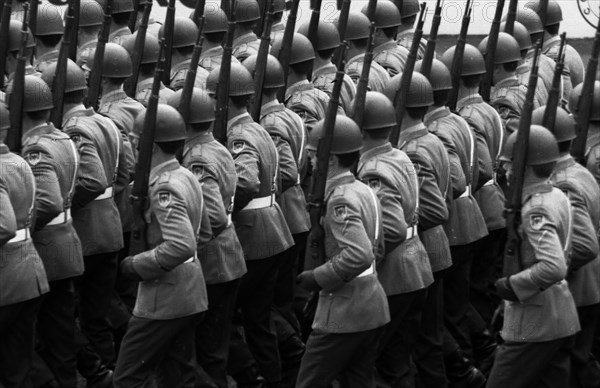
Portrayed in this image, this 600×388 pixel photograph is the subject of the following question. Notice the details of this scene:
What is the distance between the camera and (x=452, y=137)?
11.7 metres

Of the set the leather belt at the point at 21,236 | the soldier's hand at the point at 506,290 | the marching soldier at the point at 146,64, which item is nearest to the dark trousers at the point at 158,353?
the leather belt at the point at 21,236

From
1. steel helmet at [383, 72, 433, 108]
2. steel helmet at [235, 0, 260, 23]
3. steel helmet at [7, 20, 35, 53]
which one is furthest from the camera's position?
steel helmet at [235, 0, 260, 23]

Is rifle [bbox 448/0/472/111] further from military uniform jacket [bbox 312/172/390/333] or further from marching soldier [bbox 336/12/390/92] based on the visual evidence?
military uniform jacket [bbox 312/172/390/333]

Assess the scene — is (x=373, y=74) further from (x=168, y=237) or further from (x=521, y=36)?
(x=168, y=237)

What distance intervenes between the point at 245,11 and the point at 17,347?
4.71 meters

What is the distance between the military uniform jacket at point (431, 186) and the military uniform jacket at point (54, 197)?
2222 mm

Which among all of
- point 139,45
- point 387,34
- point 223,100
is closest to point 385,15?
point 387,34

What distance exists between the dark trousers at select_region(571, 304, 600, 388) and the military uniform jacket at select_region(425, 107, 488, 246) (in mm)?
1345

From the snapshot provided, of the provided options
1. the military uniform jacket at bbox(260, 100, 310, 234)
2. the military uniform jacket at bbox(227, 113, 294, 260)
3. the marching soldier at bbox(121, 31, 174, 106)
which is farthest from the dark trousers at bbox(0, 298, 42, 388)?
the marching soldier at bbox(121, 31, 174, 106)

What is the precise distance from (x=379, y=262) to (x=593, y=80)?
2.08 metres

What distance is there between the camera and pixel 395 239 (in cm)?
1036

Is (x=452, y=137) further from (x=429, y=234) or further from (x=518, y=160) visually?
(x=518, y=160)

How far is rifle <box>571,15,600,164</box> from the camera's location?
442 inches

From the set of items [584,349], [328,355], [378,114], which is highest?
[378,114]
